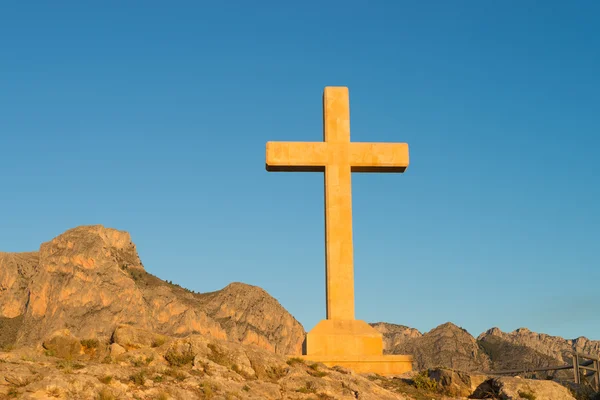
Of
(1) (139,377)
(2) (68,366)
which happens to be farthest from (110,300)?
(1) (139,377)

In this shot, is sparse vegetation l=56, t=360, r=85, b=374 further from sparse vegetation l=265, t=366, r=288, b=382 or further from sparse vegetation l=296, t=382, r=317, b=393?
sparse vegetation l=296, t=382, r=317, b=393

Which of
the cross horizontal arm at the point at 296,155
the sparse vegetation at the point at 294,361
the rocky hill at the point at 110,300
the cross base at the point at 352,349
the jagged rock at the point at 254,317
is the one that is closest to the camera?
the sparse vegetation at the point at 294,361

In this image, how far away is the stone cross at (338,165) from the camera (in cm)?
1695

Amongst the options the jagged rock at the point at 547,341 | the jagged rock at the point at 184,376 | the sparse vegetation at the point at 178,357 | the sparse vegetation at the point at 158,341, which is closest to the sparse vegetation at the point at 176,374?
the jagged rock at the point at 184,376

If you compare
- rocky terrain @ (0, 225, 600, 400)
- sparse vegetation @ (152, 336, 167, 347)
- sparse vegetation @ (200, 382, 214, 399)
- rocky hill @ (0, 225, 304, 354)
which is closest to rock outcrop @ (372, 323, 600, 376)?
rocky terrain @ (0, 225, 600, 400)

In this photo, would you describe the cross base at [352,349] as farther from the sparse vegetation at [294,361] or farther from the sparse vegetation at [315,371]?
the sparse vegetation at [315,371]

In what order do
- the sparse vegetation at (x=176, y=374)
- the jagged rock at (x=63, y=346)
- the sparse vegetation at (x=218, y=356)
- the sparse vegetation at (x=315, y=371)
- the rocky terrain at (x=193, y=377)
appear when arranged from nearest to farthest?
1. the rocky terrain at (x=193, y=377)
2. the sparse vegetation at (x=176, y=374)
3. the sparse vegetation at (x=218, y=356)
4. the jagged rock at (x=63, y=346)
5. the sparse vegetation at (x=315, y=371)

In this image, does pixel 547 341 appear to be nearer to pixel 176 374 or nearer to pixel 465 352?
pixel 465 352

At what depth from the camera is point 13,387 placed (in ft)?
32.7

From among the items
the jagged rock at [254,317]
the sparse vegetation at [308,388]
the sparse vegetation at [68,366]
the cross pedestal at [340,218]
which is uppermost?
the jagged rock at [254,317]

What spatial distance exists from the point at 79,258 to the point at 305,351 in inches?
5415

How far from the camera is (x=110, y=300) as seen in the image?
133 meters

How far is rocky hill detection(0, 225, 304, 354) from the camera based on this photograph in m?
132

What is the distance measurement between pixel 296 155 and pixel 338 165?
1118 millimetres
